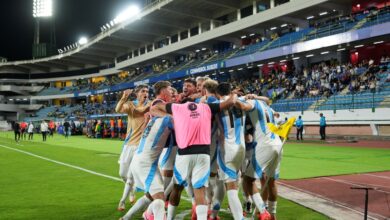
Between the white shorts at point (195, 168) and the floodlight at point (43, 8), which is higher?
the floodlight at point (43, 8)

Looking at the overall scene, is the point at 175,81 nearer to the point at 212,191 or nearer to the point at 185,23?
the point at 185,23

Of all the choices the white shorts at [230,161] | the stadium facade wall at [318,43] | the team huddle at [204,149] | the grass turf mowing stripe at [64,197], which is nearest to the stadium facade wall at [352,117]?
the stadium facade wall at [318,43]

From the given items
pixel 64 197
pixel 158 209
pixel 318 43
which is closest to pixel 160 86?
pixel 158 209

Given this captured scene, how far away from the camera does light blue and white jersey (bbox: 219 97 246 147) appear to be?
6199mm

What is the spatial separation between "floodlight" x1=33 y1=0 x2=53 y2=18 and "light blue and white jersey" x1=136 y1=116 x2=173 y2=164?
278ft

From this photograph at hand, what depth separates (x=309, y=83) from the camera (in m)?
34.9

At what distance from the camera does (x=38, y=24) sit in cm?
8944

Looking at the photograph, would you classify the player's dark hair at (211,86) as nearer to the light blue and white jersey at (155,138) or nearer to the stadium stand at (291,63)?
the light blue and white jersey at (155,138)

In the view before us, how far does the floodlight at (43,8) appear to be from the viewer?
274ft

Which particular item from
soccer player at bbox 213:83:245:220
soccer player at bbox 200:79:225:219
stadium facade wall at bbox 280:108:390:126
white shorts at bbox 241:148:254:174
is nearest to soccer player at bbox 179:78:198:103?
soccer player at bbox 200:79:225:219

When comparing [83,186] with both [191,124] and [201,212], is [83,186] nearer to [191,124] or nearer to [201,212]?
[201,212]

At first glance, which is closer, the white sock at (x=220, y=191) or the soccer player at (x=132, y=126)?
the white sock at (x=220, y=191)

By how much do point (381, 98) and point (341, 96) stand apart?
3360mm

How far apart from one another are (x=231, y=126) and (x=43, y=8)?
85.5 meters
